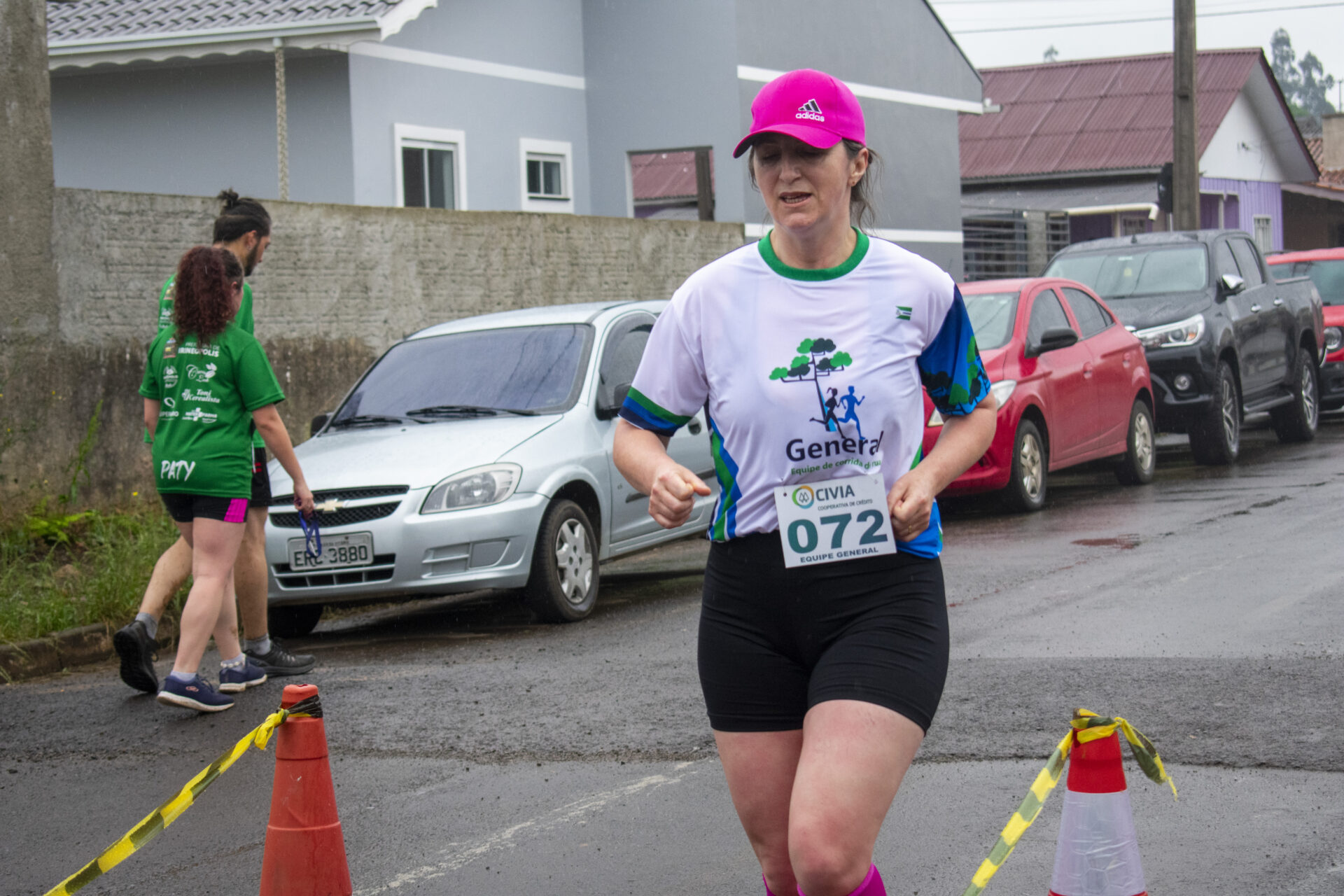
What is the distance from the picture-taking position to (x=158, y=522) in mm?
10406

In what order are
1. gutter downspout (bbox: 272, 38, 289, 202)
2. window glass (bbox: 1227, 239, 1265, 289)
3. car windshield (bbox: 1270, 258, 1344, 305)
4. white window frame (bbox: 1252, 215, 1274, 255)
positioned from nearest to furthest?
window glass (bbox: 1227, 239, 1265, 289) < gutter downspout (bbox: 272, 38, 289, 202) < car windshield (bbox: 1270, 258, 1344, 305) < white window frame (bbox: 1252, 215, 1274, 255)

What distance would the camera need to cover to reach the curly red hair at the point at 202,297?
6.73 meters

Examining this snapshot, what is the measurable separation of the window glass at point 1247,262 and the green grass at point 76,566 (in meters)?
10.3

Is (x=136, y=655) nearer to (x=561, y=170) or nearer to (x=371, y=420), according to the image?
(x=371, y=420)

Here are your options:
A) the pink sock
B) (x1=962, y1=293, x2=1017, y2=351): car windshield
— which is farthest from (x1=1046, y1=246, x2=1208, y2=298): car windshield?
the pink sock

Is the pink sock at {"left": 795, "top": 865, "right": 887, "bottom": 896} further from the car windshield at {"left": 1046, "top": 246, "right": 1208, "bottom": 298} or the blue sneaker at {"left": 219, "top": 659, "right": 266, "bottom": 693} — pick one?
the car windshield at {"left": 1046, "top": 246, "right": 1208, "bottom": 298}

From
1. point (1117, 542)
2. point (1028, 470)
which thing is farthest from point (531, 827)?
point (1028, 470)

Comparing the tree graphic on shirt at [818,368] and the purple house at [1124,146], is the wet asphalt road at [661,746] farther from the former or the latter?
the purple house at [1124,146]

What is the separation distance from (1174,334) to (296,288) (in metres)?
7.56

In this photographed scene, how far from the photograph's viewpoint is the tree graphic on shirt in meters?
3.02

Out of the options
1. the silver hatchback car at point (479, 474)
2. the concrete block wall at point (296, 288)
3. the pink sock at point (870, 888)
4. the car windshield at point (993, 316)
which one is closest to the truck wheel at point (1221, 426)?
the car windshield at point (993, 316)

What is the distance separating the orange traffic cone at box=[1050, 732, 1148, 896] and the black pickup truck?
11.8m

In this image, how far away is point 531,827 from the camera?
4.96 metres

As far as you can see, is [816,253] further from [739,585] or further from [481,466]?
[481,466]
